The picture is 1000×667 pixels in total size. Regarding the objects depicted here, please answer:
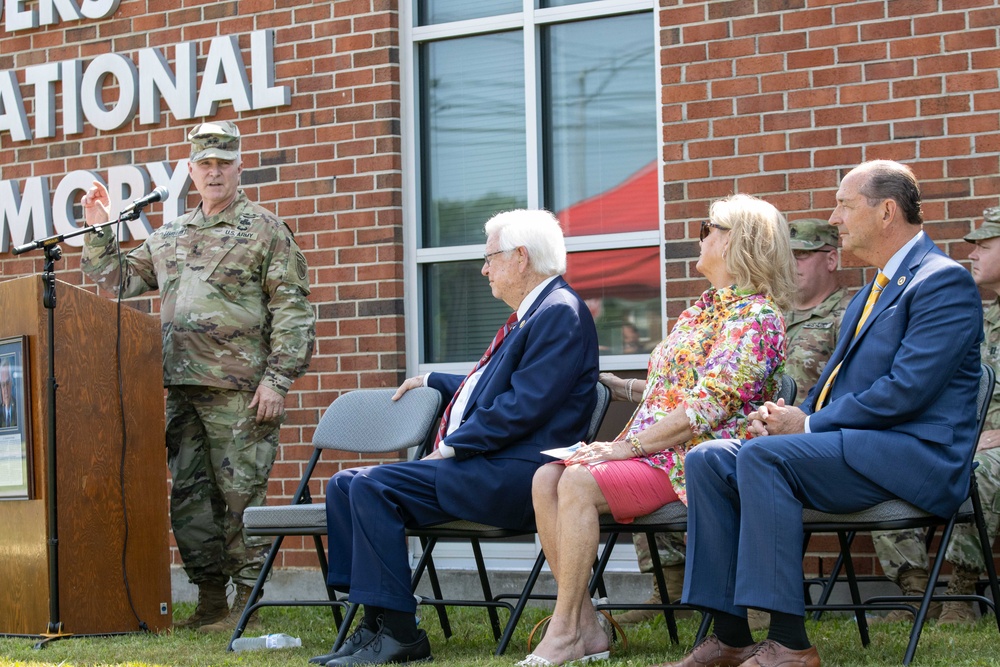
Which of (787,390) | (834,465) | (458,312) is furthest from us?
(458,312)

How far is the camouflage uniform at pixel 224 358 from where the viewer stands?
5.72 metres

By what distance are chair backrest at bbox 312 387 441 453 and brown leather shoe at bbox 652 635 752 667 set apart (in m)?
1.58

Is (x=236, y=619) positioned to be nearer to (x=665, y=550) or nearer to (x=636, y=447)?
(x=665, y=550)

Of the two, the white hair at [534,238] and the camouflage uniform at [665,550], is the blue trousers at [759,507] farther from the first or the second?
the camouflage uniform at [665,550]

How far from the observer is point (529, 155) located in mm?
6473

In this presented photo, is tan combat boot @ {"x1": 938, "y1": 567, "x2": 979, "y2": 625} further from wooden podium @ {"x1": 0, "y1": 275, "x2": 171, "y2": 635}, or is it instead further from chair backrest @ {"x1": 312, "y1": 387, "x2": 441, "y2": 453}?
wooden podium @ {"x1": 0, "y1": 275, "x2": 171, "y2": 635}

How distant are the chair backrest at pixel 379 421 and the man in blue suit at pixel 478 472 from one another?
40 cm

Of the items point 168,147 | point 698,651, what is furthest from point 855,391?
point 168,147

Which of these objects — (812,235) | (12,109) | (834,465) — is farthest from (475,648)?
(12,109)

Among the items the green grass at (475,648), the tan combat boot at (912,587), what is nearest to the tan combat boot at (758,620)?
the green grass at (475,648)

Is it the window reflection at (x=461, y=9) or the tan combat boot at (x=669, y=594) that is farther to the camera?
the window reflection at (x=461, y=9)

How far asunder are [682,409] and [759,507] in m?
0.57

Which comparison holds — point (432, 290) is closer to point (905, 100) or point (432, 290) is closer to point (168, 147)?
point (168, 147)

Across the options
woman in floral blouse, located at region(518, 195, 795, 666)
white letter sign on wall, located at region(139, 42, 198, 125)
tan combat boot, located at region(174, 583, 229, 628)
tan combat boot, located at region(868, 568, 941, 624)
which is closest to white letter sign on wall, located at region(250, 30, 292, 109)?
white letter sign on wall, located at region(139, 42, 198, 125)
